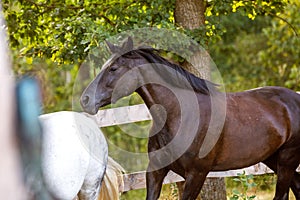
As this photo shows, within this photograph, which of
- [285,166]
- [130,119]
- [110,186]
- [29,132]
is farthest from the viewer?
[130,119]

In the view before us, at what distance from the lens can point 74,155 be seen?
3992 mm

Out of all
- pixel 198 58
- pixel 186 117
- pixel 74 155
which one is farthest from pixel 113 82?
pixel 198 58

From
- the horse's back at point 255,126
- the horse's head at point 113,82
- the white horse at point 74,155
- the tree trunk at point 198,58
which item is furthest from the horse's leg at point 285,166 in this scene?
the white horse at point 74,155

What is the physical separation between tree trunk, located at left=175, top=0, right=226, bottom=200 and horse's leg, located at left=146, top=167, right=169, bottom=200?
5.52ft

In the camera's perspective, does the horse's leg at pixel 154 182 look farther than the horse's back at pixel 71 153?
Yes

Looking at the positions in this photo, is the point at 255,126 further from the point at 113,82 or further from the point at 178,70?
the point at 113,82

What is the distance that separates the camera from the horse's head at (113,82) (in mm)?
4629

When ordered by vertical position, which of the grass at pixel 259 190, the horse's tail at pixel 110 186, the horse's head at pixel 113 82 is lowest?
the grass at pixel 259 190

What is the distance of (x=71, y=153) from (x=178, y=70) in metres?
1.30

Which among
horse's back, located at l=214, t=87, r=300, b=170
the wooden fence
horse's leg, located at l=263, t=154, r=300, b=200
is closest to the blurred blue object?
horse's back, located at l=214, t=87, r=300, b=170

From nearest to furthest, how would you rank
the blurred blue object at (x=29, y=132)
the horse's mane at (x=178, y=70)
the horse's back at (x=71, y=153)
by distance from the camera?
the blurred blue object at (x=29, y=132) → the horse's back at (x=71, y=153) → the horse's mane at (x=178, y=70)

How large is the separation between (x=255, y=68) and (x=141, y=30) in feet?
34.7

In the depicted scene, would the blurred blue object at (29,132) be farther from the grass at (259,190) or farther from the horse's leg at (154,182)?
the grass at (259,190)

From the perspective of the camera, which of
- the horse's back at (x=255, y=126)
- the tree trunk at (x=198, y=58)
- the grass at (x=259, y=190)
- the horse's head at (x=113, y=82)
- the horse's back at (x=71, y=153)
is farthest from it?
the grass at (x=259, y=190)
